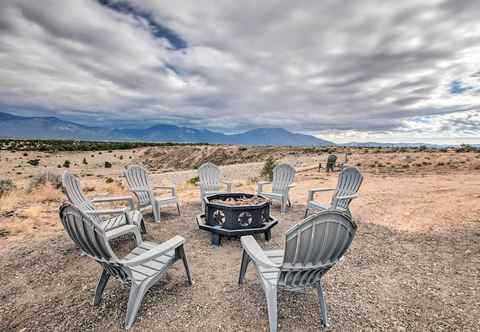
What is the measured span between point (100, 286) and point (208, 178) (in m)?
4.12

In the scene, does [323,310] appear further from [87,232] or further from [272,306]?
[87,232]

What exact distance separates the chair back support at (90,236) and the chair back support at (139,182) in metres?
3.04

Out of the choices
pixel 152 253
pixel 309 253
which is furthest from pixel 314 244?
pixel 152 253

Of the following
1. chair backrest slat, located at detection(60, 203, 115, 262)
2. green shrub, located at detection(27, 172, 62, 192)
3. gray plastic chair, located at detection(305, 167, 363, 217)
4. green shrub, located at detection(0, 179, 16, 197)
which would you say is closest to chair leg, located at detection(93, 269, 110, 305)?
chair backrest slat, located at detection(60, 203, 115, 262)

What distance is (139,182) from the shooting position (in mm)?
5883

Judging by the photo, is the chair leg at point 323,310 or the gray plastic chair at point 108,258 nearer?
the gray plastic chair at point 108,258

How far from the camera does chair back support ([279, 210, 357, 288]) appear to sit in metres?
2.20

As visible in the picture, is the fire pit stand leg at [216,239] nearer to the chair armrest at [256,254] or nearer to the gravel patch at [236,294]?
the gravel patch at [236,294]

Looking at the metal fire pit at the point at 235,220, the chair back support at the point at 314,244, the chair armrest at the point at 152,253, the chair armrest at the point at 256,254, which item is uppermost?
the chair back support at the point at 314,244

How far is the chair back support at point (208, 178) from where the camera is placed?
258 inches

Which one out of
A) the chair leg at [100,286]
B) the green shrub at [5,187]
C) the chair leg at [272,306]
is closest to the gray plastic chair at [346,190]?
the chair leg at [272,306]

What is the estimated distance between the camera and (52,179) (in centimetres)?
928

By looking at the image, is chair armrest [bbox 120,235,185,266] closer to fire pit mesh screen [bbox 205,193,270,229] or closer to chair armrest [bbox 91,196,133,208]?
fire pit mesh screen [bbox 205,193,270,229]

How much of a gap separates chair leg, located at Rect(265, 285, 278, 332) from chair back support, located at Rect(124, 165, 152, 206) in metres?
3.96
